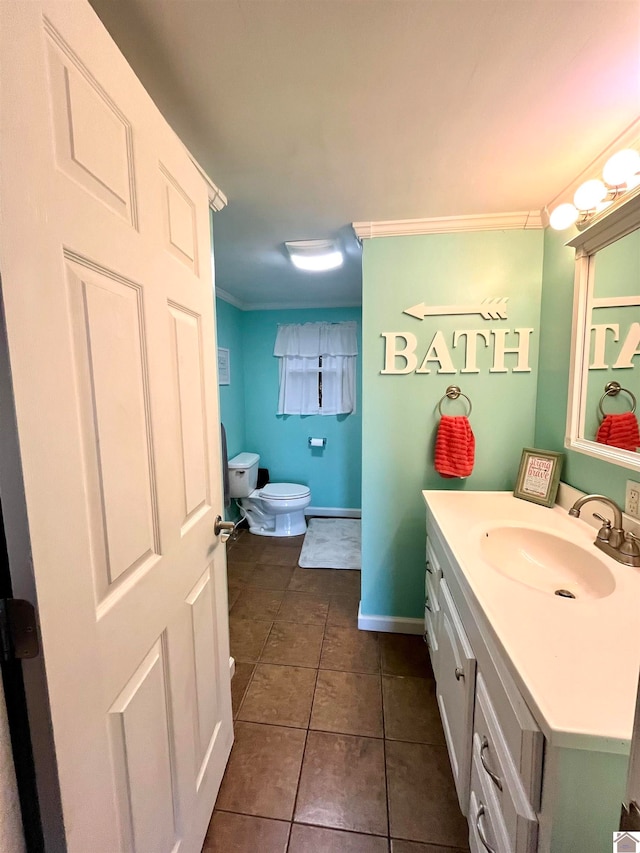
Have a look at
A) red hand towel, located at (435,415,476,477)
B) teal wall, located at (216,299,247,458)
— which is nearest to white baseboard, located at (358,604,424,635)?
red hand towel, located at (435,415,476,477)

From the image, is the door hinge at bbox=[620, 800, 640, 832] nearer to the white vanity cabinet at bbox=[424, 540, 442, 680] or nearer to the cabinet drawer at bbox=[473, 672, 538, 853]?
the cabinet drawer at bbox=[473, 672, 538, 853]

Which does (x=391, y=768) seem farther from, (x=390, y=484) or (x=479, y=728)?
(x=390, y=484)

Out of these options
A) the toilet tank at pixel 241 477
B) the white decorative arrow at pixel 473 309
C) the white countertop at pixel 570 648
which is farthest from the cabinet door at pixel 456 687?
the toilet tank at pixel 241 477

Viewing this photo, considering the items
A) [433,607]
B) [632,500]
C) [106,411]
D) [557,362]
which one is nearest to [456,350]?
[557,362]

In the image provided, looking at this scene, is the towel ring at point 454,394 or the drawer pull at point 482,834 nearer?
the drawer pull at point 482,834

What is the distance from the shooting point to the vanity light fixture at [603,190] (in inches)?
42.7

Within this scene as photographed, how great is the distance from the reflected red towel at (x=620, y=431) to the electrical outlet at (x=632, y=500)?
13cm

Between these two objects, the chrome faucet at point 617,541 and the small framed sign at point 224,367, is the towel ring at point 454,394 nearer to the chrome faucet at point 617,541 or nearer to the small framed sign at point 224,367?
the chrome faucet at point 617,541

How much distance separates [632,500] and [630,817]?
1066 millimetres

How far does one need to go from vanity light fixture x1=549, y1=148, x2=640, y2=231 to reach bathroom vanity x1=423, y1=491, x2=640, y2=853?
117 centimetres

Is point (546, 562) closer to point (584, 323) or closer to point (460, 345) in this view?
point (584, 323)

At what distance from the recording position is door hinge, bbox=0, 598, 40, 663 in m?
0.48

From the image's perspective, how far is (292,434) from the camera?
3672mm

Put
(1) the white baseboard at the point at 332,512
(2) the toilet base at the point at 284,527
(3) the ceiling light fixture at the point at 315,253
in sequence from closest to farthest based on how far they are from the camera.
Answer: (3) the ceiling light fixture at the point at 315,253
(2) the toilet base at the point at 284,527
(1) the white baseboard at the point at 332,512
